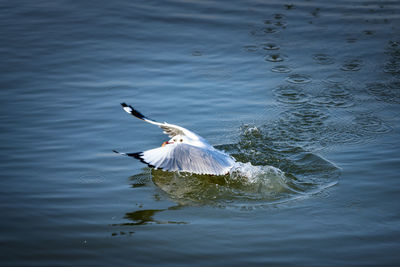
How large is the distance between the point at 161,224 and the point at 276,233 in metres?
1.18

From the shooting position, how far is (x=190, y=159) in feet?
19.2

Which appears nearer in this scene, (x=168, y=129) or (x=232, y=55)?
(x=168, y=129)

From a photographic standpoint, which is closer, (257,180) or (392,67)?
(257,180)

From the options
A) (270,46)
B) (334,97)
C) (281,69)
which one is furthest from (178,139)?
(270,46)

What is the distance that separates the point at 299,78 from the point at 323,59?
1.49 meters

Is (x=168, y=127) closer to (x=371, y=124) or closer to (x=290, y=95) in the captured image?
(x=290, y=95)

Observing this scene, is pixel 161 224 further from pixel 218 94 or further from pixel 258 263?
pixel 218 94

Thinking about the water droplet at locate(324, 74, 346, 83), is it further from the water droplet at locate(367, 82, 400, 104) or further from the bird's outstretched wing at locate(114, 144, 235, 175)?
the bird's outstretched wing at locate(114, 144, 235, 175)

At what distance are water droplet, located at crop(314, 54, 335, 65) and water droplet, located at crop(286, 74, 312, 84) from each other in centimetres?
104

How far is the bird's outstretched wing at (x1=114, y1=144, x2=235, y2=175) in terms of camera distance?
5664 millimetres

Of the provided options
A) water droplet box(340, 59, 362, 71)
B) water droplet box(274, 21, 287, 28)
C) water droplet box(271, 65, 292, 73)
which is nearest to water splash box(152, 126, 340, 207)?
water droplet box(271, 65, 292, 73)

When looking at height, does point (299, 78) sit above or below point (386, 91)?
above

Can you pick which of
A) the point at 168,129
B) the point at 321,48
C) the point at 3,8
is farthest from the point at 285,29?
the point at 3,8

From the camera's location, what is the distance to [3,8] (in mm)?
13570
